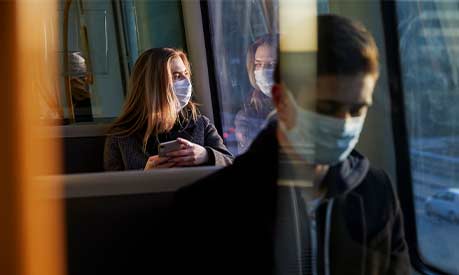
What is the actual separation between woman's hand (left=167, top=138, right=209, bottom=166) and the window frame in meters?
1.17

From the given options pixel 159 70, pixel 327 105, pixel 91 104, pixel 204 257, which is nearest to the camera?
pixel 327 105

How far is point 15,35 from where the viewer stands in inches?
42.3

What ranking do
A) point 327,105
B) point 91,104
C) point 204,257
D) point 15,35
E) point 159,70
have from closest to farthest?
point 15,35 → point 327,105 → point 204,257 → point 159,70 → point 91,104

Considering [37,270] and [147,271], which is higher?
[37,270]

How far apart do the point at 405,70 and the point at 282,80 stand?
0.29 m

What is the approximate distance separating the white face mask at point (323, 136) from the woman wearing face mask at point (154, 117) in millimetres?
1553

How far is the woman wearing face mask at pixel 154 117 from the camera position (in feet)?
9.64

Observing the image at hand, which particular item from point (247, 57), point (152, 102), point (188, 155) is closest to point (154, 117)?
point (152, 102)

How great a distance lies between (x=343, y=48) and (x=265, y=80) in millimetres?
285

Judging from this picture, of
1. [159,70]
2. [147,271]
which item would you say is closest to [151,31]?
[159,70]

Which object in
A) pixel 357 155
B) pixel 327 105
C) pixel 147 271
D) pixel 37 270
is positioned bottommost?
pixel 147 271

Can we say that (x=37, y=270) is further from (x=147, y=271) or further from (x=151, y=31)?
(x=151, y=31)

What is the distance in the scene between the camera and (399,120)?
4.78 feet

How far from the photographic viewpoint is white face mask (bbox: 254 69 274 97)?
1.44 m
